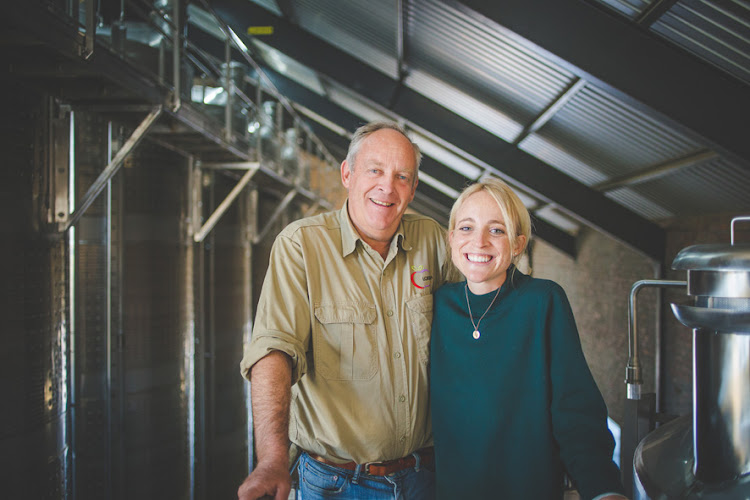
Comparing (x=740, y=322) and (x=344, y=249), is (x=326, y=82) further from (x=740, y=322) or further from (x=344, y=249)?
(x=740, y=322)

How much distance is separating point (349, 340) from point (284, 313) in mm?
284

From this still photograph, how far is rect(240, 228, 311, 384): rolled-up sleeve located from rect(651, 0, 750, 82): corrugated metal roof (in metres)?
2.98

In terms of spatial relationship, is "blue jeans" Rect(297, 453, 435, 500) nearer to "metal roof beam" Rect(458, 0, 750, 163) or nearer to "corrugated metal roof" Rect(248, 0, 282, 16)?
"metal roof beam" Rect(458, 0, 750, 163)

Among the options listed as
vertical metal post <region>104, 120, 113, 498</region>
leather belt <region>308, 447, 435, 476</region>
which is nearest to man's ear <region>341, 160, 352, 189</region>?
leather belt <region>308, 447, 435, 476</region>

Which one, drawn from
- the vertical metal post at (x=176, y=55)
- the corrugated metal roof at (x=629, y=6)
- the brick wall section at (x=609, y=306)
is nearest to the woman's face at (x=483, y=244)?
the corrugated metal roof at (x=629, y=6)

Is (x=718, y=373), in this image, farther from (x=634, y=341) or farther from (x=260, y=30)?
(x=260, y=30)

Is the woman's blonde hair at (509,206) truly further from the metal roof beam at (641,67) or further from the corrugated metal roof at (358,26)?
the corrugated metal roof at (358,26)

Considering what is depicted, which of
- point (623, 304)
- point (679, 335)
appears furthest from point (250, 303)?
point (679, 335)

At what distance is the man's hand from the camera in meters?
1.34

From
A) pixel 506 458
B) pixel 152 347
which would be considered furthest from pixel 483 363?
pixel 152 347

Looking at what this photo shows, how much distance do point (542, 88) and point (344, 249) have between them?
3.97m

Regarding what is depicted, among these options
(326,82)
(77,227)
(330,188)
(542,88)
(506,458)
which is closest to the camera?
(506,458)

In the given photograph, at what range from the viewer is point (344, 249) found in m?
2.12

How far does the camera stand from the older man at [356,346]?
1968 mm
